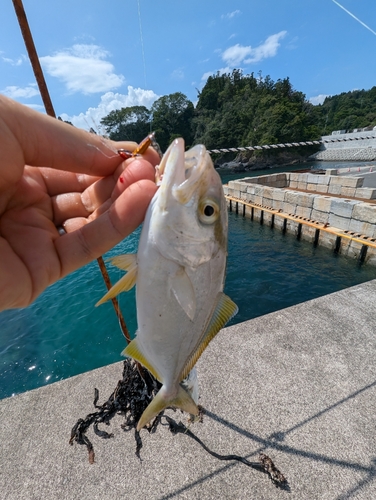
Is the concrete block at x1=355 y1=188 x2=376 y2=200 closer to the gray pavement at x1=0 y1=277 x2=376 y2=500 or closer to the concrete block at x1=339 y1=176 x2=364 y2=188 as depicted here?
the concrete block at x1=339 y1=176 x2=364 y2=188

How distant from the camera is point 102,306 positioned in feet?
31.4

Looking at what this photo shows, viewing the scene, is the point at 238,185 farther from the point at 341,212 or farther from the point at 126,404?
the point at 126,404

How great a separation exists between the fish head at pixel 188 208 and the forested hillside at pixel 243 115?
5770 cm

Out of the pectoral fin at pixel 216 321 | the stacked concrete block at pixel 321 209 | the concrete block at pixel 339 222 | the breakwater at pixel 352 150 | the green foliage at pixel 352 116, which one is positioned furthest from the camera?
the green foliage at pixel 352 116

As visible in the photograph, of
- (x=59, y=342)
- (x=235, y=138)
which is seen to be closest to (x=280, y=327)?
(x=59, y=342)

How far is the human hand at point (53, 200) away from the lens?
1692 millimetres

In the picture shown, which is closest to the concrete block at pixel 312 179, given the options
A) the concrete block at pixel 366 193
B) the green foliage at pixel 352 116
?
the concrete block at pixel 366 193


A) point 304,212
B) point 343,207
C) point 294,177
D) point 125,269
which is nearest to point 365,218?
point 343,207

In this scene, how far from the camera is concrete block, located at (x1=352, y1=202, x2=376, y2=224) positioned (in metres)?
11.4

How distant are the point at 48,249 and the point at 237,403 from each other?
3.16 m

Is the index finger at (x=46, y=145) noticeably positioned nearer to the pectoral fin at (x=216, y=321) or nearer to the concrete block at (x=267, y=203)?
the pectoral fin at (x=216, y=321)

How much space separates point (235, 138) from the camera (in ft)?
237

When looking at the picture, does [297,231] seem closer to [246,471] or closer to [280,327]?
[280,327]

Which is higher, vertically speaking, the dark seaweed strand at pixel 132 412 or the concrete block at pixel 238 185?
the dark seaweed strand at pixel 132 412
